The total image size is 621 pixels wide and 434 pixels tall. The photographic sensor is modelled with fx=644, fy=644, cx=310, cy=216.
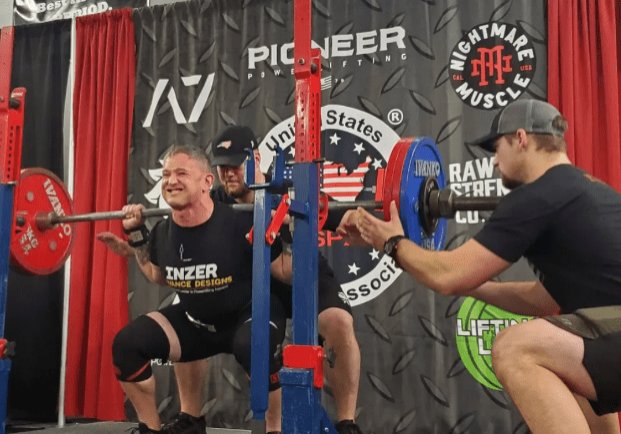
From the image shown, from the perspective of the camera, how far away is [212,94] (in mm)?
4332

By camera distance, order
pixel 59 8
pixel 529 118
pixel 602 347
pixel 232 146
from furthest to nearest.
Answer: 1. pixel 59 8
2. pixel 232 146
3. pixel 529 118
4. pixel 602 347

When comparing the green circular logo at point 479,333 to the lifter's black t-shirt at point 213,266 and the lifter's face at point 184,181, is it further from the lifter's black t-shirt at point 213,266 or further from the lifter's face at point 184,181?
the lifter's face at point 184,181

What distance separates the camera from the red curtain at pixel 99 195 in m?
4.30

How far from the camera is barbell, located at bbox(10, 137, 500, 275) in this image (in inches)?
89.5

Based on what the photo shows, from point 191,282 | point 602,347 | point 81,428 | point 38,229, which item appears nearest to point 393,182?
point 602,347

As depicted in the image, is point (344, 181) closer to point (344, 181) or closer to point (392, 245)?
point (344, 181)

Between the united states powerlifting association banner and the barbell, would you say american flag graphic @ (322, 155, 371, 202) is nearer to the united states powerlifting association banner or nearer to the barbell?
the united states powerlifting association banner

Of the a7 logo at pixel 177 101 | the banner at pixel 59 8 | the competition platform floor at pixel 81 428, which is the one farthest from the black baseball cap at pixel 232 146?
the banner at pixel 59 8

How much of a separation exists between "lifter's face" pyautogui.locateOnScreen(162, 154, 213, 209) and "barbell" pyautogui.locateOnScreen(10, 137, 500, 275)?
0.31ft

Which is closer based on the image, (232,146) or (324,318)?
(324,318)

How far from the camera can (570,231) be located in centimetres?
187

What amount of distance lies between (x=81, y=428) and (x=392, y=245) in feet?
9.02

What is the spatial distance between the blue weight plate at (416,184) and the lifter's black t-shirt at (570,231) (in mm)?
367

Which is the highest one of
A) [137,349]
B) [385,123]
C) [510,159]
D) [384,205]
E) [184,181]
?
[385,123]
